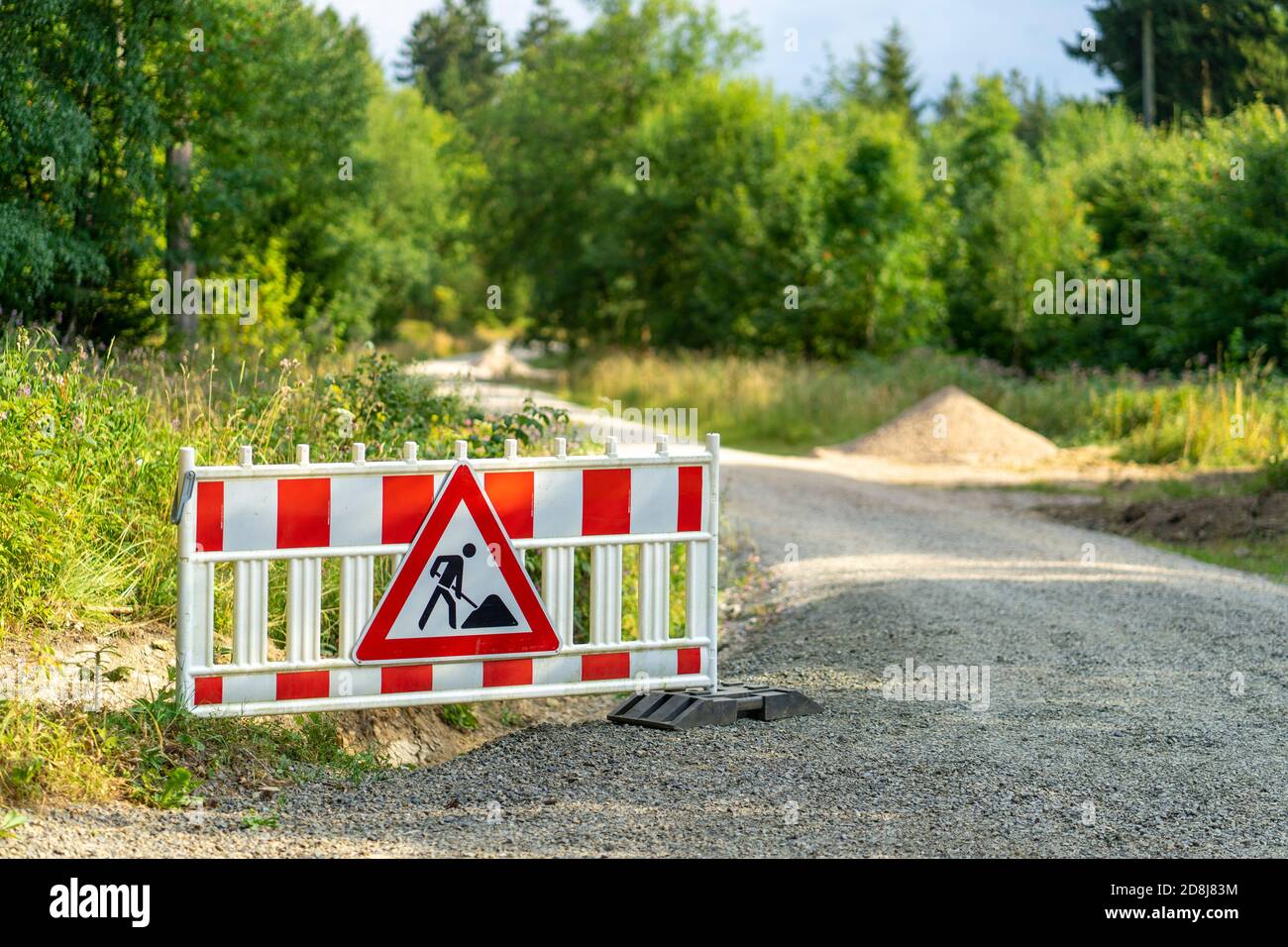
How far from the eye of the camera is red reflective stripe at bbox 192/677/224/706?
5.45 metres

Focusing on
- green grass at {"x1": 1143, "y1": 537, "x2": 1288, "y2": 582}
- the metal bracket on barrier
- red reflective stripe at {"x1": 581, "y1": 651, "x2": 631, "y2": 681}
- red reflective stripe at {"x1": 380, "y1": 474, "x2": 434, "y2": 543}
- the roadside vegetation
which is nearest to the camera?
the roadside vegetation

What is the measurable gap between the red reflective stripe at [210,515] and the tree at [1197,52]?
43.8m

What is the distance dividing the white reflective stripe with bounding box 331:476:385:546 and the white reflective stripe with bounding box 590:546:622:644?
39.1 inches

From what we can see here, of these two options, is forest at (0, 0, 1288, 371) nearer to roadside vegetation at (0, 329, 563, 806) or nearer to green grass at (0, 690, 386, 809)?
roadside vegetation at (0, 329, 563, 806)

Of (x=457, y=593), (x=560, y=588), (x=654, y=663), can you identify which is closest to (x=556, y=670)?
(x=560, y=588)

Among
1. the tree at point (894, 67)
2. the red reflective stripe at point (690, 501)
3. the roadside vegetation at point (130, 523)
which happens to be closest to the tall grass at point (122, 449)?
the roadside vegetation at point (130, 523)

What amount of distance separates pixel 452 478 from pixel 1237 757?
11.2 feet

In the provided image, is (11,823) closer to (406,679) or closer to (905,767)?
(406,679)

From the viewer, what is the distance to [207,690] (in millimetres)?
5473

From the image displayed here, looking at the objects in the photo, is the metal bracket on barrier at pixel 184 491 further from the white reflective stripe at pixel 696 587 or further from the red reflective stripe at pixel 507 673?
the white reflective stripe at pixel 696 587

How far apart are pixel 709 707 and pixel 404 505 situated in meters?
1.59

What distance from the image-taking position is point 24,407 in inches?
266

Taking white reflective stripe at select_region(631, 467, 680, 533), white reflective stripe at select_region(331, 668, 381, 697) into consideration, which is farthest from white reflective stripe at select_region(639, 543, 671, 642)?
white reflective stripe at select_region(331, 668, 381, 697)

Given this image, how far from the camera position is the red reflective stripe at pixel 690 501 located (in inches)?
246
